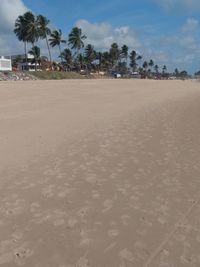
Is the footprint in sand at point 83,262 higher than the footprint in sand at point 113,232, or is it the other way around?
the footprint in sand at point 83,262

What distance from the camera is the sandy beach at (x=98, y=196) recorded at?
4.86m

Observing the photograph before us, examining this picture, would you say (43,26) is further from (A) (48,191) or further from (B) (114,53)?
(A) (48,191)

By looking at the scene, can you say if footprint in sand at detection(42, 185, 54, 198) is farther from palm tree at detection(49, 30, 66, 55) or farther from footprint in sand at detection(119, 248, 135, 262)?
palm tree at detection(49, 30, 66, 55)

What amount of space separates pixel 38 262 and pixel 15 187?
285 cm

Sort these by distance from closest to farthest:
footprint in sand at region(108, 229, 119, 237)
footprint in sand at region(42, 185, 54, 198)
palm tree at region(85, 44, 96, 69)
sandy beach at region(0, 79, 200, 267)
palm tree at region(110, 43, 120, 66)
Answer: sandy beach at region(0, 79, 200, 267), footprint in sand at region(108, 229, 119, 237), footprint in sand at region(42, 185, 54, 198), palm tree at region(85, 44, 96, 69), palm tree at region(110, 43, 120, 66)

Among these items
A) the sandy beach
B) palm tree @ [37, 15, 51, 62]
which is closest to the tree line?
palm tree @ [37, 15, 51, 62]

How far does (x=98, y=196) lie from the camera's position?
22.5 feet

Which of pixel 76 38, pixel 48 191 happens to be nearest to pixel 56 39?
pixel 76 38

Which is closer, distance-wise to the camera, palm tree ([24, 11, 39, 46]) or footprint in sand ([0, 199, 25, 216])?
footprint in sand ([0, 199, 25, 216])

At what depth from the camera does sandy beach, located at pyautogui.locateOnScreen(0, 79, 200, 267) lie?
4855mm

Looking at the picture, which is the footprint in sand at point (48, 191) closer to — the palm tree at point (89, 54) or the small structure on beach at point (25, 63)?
the small structure on beach at point (25, 63)

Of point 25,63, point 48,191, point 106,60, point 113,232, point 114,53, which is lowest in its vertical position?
point 25,63

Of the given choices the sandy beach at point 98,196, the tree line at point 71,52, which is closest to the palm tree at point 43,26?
the tree line at point 71,52

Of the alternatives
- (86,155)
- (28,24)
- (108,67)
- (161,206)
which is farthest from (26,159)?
(108,67)
